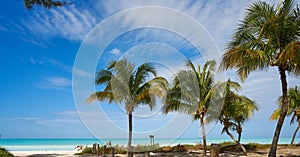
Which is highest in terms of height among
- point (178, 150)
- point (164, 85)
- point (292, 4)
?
point (292, 4)

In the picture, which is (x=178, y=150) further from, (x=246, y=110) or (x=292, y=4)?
(x=292, y=4)

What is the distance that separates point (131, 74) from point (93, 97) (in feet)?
8.47

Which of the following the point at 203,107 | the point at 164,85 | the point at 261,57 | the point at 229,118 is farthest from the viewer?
the point at 229,118

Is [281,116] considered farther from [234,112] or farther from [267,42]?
[234,112]

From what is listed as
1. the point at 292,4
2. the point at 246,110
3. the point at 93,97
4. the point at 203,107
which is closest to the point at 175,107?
the point at 203,107

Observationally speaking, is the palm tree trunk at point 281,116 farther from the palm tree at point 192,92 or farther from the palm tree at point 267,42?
the palm tree at point 192,92

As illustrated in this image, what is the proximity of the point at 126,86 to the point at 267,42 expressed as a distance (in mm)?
7894

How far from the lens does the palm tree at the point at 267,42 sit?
11.4 m

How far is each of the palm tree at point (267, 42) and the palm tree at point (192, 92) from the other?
5.04 meters

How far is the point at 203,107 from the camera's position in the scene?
686 inches

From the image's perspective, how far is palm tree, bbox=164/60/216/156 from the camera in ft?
57.1

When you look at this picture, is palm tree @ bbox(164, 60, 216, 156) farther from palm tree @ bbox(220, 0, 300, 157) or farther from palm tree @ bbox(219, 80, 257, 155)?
palm tree @ bbox(220, 0, 300, 157)

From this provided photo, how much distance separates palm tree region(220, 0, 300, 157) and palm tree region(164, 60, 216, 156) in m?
5.04

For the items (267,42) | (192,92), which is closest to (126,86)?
(192,92)
